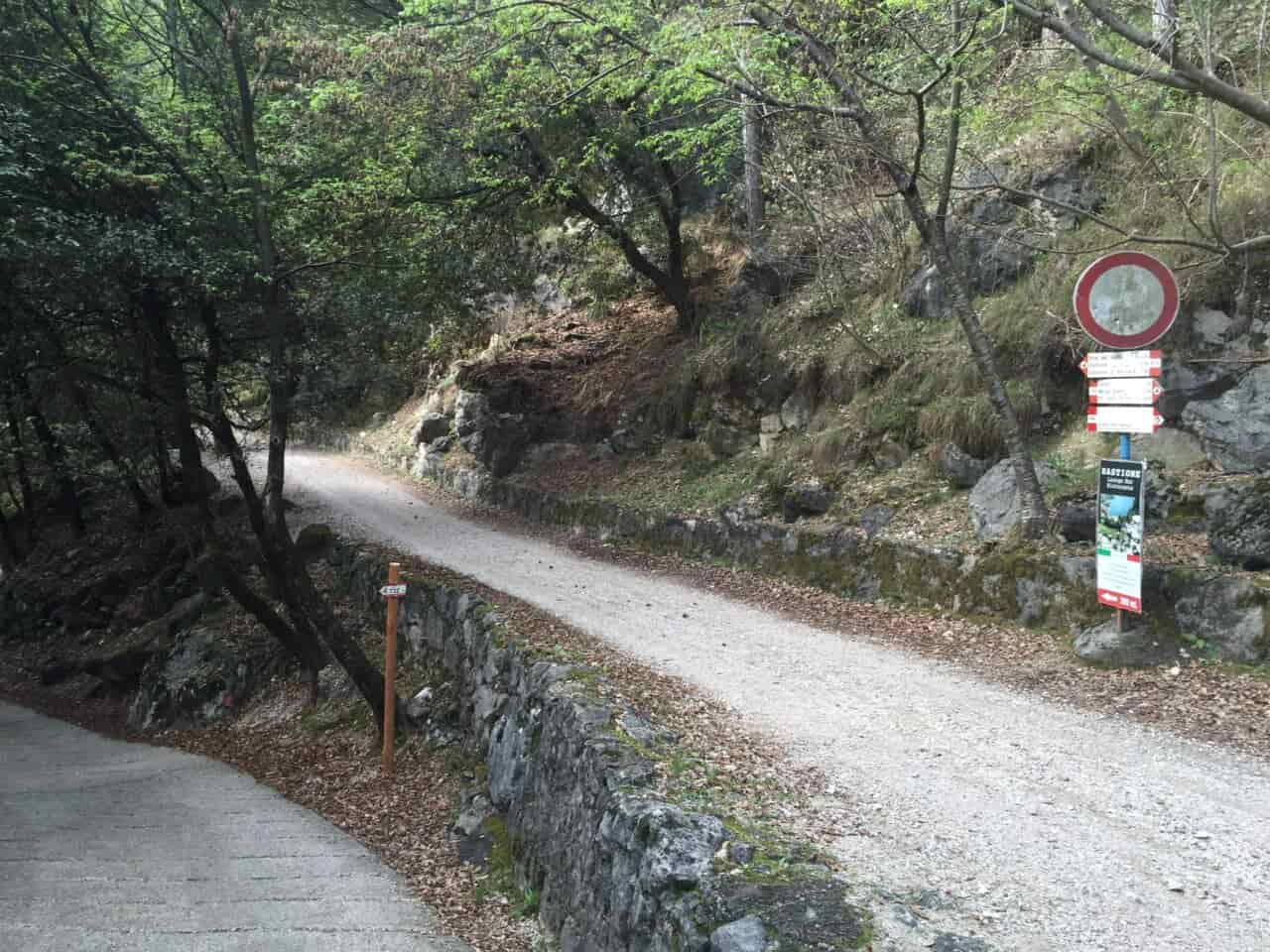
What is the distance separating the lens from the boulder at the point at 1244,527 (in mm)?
7324

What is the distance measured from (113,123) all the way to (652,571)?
8.72 metres

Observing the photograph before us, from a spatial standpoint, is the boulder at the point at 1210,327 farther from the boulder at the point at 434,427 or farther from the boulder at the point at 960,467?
the boulder at the point at 434,427

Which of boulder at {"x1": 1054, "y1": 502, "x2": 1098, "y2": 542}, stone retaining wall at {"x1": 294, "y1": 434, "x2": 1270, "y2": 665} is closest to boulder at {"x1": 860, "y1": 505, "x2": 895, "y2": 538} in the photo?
stone retaining wall at {"x1": 294, "y1": 434, "x2": 1270, "y2": 665}

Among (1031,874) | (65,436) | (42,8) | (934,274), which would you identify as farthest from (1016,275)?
(65,436)

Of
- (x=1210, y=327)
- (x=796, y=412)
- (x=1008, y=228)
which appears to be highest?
(x=1008, y=228)

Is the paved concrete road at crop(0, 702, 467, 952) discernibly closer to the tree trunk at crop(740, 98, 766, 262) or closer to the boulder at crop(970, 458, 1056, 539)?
the boulder at crop(970, 458, 1056, 539)

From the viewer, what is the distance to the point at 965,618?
8953 mm

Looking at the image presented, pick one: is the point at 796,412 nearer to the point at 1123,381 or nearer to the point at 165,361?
the point at 1123,381

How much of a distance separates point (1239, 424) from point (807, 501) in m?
5.08

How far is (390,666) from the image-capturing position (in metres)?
9.38

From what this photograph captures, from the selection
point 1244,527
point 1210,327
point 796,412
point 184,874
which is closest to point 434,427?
point 796,412

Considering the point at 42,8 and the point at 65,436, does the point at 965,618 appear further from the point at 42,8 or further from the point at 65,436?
the point at 65,436

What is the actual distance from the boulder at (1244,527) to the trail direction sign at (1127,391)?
4.12 feet

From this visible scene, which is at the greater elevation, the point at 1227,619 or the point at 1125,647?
the point at 1227,619
